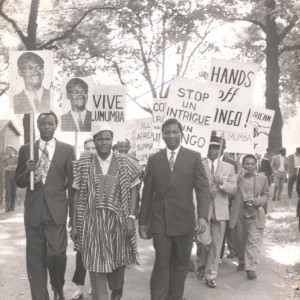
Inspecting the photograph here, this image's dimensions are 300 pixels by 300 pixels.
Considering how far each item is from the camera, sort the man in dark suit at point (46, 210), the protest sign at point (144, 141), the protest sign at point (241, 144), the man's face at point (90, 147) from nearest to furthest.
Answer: the man in dark suit at point (46, 210) → the man's face at point (90, 147) → the protest sign at point (241, 144) → the protest sign at point (144, 141)

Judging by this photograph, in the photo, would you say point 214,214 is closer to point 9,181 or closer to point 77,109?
point 77,109

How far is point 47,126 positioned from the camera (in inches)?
247

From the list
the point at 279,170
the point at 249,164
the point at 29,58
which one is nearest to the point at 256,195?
the point at 249,164

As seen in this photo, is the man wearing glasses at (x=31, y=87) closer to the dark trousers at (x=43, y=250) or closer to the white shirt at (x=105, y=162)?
the white shirt at (x=105, y=162)

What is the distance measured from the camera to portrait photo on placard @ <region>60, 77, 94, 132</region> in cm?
972

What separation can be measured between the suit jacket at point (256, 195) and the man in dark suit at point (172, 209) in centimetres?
226

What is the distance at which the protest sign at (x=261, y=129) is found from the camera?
12.0 metres

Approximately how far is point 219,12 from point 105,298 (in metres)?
15.8

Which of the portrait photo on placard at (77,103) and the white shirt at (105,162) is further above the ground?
the portrait photo on placard at (77,103)

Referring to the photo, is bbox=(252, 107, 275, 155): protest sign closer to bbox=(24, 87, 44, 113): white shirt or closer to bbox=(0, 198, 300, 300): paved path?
bbox=(0, 198, 300, 300): paved path

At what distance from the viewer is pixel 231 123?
8117mm

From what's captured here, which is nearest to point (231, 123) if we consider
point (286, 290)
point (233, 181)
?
point (233, 181)

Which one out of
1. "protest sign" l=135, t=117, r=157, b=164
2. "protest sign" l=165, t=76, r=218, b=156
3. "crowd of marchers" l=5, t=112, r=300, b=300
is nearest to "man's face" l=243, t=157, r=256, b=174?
"protest sign" l=165, t=76, r=218, b=156

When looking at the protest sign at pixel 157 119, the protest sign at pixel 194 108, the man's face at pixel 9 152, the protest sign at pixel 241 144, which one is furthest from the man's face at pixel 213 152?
the man's face at pixel 9 152
